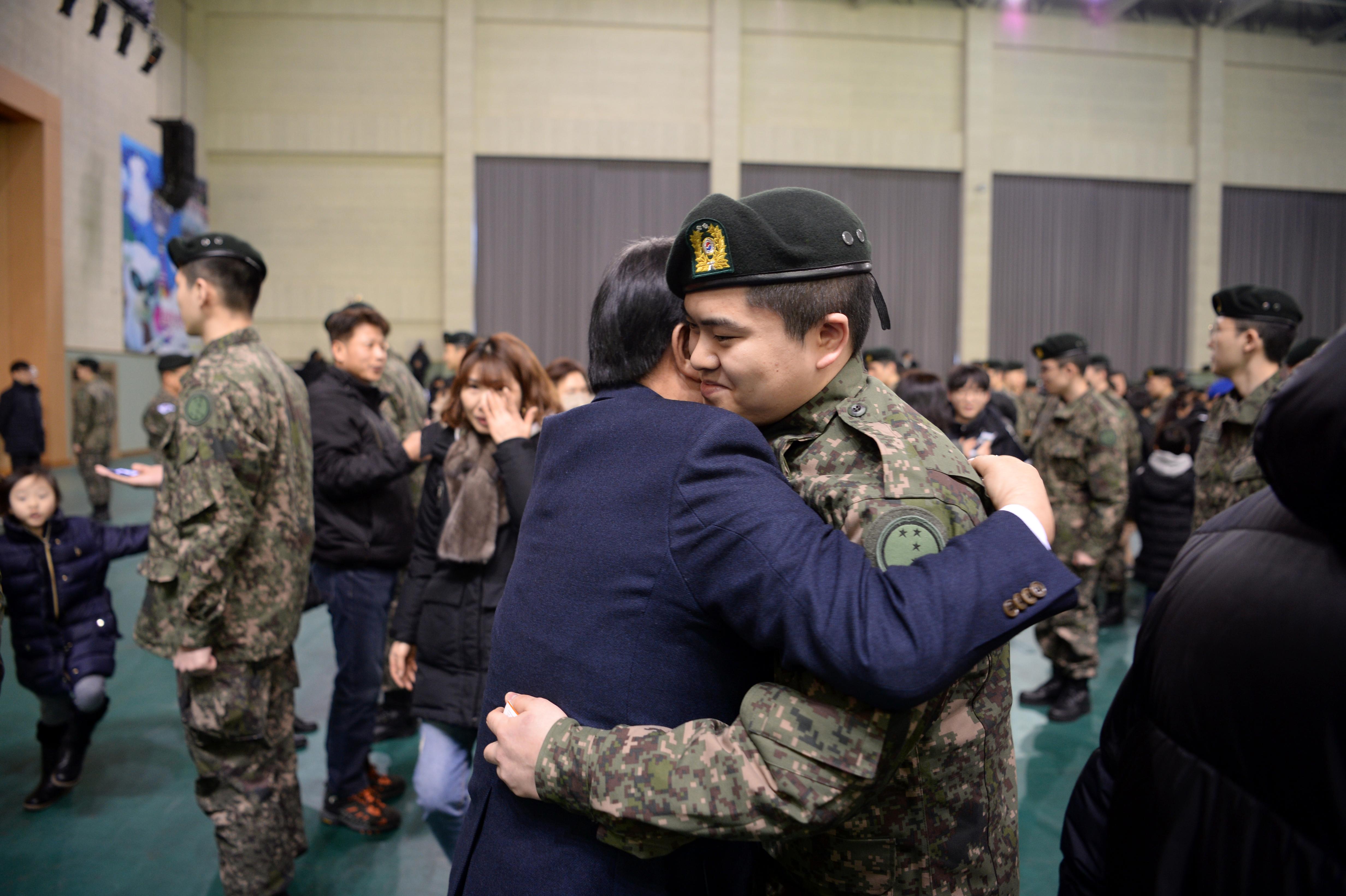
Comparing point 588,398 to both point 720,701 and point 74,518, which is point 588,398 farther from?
point 720,701

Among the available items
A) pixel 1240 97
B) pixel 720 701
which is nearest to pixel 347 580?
pixel 720 701

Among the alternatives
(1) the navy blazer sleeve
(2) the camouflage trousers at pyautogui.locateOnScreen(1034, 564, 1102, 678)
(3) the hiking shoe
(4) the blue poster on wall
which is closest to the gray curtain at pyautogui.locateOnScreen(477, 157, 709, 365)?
(4) the blue poster on wall

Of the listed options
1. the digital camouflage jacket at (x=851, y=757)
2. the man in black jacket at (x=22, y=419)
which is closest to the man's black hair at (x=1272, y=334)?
the digital camouflage jacket at (x=851, y=757)

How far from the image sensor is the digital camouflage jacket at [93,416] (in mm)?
8961

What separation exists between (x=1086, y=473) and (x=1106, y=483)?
0.13m

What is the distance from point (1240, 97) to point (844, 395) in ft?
63.8

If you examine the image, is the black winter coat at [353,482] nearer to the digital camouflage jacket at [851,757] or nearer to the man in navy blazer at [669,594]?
the man in navy blazer at [669,594]

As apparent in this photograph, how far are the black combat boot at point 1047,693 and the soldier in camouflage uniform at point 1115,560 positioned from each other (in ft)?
3.35

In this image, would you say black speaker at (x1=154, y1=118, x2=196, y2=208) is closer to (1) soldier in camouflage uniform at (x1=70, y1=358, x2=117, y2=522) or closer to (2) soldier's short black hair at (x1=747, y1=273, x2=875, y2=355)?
(1) soldier in camouflage uniform at (x1=70, y1=358, x2=117, y2=522)

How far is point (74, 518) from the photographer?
131 inches

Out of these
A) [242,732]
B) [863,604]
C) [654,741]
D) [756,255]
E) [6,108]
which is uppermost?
[6,108]

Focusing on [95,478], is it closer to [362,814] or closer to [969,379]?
[362,814]

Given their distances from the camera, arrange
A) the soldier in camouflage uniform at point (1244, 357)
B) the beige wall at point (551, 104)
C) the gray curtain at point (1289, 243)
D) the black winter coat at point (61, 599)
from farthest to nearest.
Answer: the gray curtain at point (1289, 243)
the beige wall at point (551, 104)
the soldier in camouflage uniform at point (1244, 357)
the black winter coat at point (61, 599)

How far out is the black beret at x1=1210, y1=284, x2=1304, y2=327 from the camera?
11.2ft
